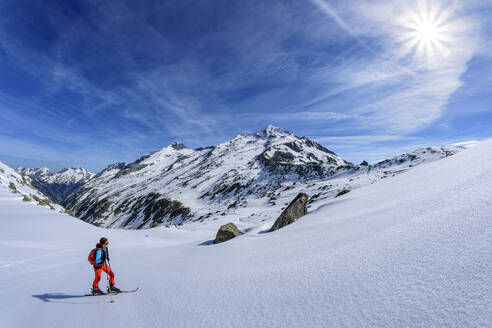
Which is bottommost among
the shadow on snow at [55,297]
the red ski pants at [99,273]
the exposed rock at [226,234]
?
the shadow on snow at [55,297]

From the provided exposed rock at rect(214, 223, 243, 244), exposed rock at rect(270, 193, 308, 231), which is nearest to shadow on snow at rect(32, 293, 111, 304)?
exposed rock at rect(214, 223, 243, 244)

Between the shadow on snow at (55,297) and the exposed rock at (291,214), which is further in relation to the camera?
the exposed rock at (291,214)

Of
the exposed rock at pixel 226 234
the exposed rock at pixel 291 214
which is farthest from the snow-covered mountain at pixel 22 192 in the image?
the exposed rock at pixel 291 214

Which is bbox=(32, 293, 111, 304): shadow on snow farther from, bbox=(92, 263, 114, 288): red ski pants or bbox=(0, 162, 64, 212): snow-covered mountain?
bbox=(0, 162, 64, 212): snow-covered mountain

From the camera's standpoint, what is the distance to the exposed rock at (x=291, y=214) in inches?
479

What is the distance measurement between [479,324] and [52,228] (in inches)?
840

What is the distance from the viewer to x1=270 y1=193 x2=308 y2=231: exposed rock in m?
12.2

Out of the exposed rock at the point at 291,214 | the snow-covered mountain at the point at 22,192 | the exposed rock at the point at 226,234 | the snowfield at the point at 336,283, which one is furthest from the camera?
the snow-covered mountain at the point at 22,192

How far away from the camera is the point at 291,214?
12.6 metres

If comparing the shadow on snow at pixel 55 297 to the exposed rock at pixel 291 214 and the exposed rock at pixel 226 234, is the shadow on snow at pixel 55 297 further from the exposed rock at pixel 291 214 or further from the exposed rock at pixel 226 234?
the exposed rock at pixel 291 214

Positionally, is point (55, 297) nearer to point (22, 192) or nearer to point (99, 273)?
point (99, 273)

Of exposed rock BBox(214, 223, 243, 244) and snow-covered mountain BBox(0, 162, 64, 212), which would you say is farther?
snow-covered mountain BBox(0, 162, 64, 212)

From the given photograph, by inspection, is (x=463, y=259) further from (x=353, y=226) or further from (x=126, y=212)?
(x=126, y=212)

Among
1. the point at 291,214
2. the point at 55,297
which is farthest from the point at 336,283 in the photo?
the point at 291,214
